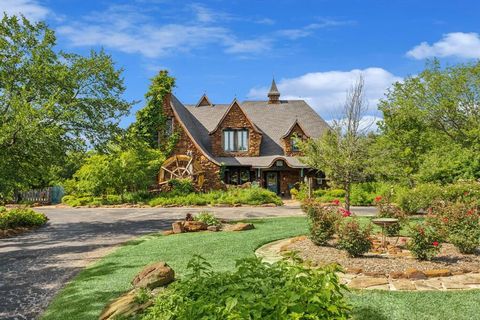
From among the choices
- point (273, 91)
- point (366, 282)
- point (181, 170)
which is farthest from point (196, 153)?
point (366, 282)

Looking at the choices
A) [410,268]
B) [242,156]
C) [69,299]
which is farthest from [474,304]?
[242,156]

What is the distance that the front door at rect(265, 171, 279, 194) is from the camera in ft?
119

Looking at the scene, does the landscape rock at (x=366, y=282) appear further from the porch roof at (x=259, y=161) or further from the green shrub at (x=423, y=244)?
the porch roof at (x=259, y=161)

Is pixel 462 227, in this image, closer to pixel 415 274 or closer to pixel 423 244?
pixel 423 244

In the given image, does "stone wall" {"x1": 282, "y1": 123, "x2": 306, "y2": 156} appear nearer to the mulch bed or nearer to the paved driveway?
the paved driveway

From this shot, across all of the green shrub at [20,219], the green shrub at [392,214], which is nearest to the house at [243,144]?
the green shrub at [20,219]

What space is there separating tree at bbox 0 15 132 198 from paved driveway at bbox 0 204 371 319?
9.33 ft

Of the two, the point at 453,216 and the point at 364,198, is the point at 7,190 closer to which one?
the point at 453,216

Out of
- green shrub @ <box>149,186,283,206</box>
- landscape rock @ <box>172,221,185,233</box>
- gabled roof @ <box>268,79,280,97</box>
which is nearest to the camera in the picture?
landscape rock @ <box>172,221,185,233</box>

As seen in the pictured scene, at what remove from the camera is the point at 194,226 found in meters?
15.9

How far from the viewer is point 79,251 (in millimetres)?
13234

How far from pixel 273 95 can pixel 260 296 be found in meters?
38.3

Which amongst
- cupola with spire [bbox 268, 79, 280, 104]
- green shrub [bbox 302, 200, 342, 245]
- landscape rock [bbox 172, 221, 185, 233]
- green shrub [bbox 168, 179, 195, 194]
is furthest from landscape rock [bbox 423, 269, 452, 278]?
cupola with spire [bbox 268, 79, 280, 104]

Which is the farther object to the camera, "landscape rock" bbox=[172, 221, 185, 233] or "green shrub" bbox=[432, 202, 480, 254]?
"landscape rock" bbox=[172, 221, 185, 233]
